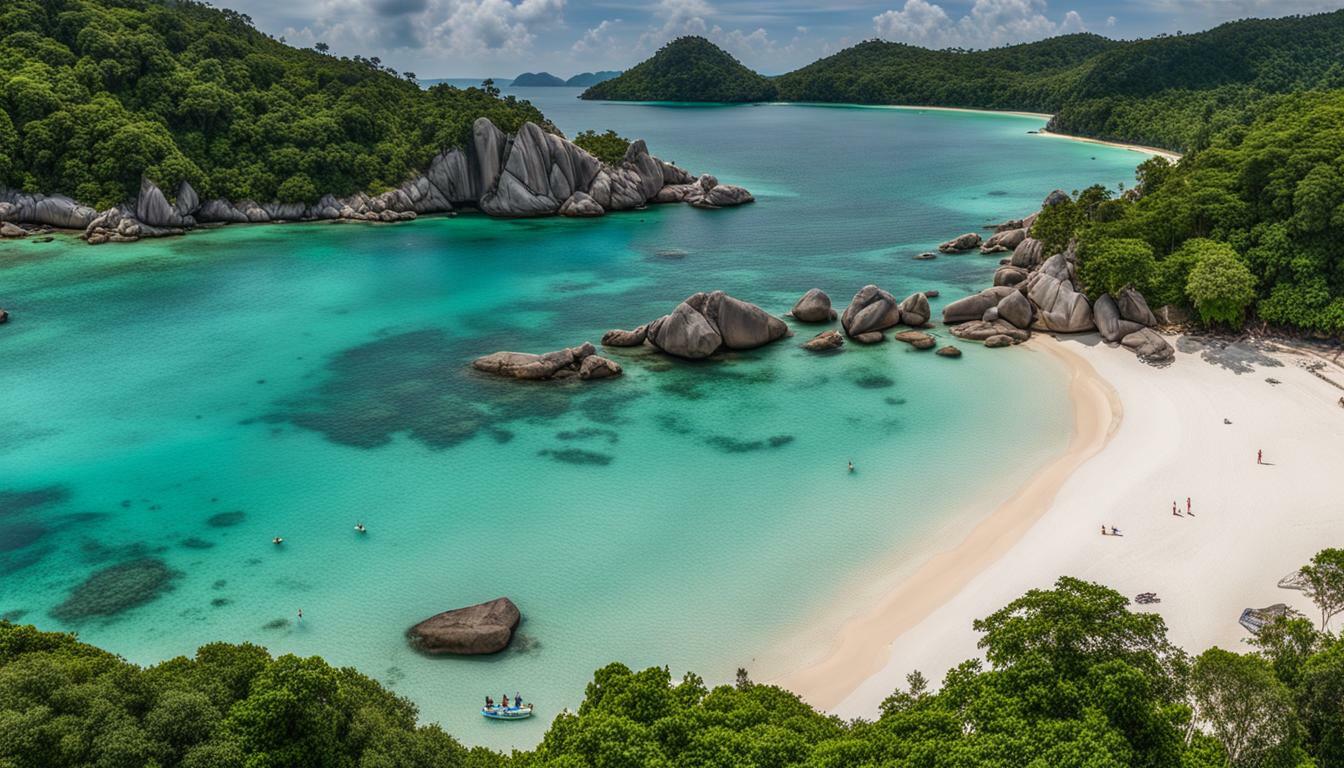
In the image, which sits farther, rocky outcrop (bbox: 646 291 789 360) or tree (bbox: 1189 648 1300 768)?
rocky outcrop (bbox: 646 291 789 360)

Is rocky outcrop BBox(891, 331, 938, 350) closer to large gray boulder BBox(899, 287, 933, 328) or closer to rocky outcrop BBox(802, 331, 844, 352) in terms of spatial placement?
large gray boulder BBox(899, 287, 933, 328)

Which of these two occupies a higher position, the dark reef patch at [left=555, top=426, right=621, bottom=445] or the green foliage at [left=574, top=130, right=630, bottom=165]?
the green foliage at [left=574, top=130, right=630, bottom=165]

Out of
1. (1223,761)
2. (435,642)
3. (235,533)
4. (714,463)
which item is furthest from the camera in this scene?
(714,463)

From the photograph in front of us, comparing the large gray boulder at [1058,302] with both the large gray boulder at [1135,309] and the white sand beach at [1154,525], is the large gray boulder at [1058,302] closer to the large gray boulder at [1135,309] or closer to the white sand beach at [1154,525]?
→ the large gray boulder at [1135,309]

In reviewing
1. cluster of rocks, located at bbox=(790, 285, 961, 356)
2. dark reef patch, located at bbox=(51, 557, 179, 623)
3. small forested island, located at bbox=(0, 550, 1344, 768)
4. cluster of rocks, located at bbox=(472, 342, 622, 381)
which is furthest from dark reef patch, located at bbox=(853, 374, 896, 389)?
dark reef patch, located at bbox=(51, 557, 179, 623)

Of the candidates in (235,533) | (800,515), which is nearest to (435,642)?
(235,533)

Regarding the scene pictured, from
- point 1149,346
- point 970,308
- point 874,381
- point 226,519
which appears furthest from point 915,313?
point 226,519

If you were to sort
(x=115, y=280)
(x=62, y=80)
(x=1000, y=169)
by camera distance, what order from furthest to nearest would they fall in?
(x=1000, y=169) → (x=62, y=80) → (x=115, y=280)

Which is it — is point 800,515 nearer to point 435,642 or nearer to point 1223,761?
point 435,642
